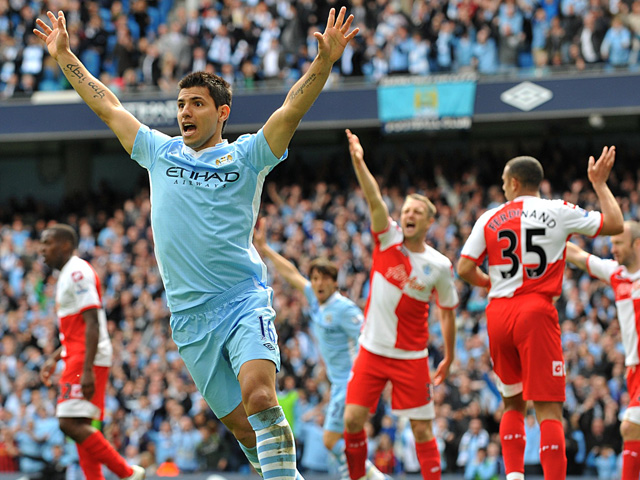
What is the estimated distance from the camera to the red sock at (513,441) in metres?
7.13

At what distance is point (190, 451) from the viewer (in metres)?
15.2

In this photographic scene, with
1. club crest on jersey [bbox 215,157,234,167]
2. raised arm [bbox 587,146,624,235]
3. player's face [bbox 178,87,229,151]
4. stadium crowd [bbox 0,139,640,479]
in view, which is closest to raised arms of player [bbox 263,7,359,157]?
club crest on jersey [bbox 215,157,234,167]

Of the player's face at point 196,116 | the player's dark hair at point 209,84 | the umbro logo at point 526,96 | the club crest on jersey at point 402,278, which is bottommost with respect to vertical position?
the club crest on jersey at point 402,278

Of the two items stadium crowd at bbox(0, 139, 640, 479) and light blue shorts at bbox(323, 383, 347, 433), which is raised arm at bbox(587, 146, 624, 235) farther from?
stadium crowd at bbox(0, 139, 640, 479)

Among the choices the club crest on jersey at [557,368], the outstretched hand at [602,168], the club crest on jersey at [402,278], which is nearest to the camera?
the club crest on jersey at [557,368]

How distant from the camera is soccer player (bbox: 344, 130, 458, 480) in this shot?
8.22 m

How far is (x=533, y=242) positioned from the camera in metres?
7.13

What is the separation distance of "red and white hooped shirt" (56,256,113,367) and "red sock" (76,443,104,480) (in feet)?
2.63

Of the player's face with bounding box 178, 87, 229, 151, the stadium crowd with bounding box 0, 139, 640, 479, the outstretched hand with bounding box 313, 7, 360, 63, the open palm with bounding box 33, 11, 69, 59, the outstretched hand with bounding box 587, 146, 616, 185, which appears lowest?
the stadium crowd with bounding box 0, 139, 640, 479

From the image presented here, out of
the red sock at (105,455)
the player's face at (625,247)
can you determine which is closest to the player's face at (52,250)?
the red sock at (105,455)

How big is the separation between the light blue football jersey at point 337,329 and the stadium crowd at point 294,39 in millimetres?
11217

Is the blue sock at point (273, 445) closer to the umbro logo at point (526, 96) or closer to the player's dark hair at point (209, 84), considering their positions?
the player's dark hair at point (209, 84)

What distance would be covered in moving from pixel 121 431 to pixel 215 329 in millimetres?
11594

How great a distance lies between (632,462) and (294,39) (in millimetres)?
15732
